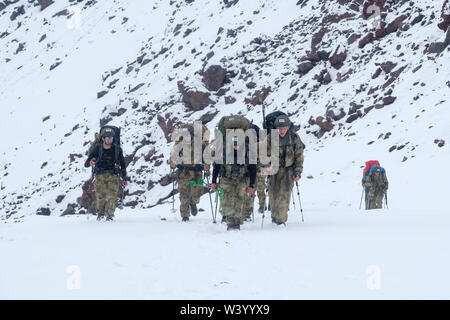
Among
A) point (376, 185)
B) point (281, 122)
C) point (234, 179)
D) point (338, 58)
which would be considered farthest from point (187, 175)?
point (338, 58)

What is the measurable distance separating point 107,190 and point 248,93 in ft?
55.7

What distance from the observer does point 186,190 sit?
9789mm

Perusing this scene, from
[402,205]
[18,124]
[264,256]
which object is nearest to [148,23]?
[18,124]

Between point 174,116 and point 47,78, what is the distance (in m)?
21.0

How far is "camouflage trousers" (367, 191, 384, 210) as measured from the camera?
1214cm

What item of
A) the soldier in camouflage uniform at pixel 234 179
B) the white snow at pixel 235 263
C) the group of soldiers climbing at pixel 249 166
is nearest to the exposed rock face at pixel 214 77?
the group of soldiers climbing at pixel 249 166

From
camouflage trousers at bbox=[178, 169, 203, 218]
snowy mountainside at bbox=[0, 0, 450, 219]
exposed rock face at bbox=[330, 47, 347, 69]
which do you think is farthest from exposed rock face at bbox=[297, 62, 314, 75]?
camouflage trousers at bbox=[178, 169, 203, 218]

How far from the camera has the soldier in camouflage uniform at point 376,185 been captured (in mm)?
12008

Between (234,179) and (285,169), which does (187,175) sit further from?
(285,169)

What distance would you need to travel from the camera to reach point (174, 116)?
81.6 feet

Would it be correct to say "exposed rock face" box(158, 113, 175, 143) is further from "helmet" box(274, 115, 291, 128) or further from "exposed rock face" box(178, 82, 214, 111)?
"helmet" box(274, 115, 291, 128)

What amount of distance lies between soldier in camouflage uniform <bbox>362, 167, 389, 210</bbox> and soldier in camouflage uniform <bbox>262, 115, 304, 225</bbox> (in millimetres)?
5088

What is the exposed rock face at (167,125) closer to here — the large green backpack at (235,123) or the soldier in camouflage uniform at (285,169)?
the soldier in camouflage uniform at (285,169)
